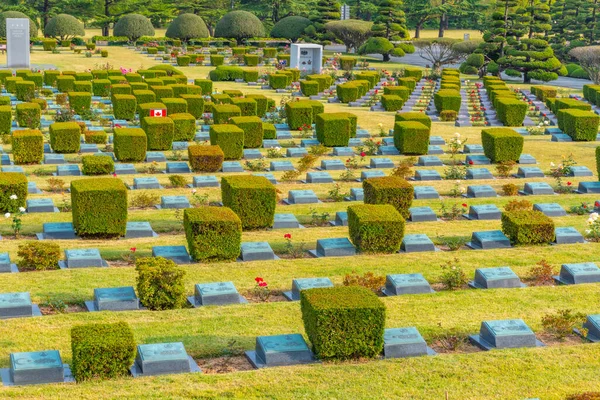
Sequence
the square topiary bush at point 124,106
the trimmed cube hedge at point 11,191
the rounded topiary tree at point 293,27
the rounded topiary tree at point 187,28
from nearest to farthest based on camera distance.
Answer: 1. the trimmed cube hedge at point 11,191
2. the square topiary bush at point 124,106
3. the rounded topiary tree at point 187,28
4. the rounded topiary tree at point 293,27

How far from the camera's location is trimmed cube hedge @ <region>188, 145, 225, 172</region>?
86.2 ft

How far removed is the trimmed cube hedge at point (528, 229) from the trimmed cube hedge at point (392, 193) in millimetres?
2366

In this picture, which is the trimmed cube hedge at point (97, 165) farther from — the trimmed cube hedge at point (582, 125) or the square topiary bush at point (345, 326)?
the trimmed cube hedge at point (582, 125)

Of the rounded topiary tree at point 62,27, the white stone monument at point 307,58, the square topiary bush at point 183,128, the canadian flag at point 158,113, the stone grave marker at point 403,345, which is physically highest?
the rounded topiary tree at point 62,27

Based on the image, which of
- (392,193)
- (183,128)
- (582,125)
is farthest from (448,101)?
(392,193)

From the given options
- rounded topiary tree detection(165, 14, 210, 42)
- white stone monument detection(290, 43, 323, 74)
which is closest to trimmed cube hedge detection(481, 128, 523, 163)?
white stone monument detection(290, 43, 323, 74)

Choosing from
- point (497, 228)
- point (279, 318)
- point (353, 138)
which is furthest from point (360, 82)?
point (279, 318)

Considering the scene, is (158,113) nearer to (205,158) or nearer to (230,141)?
(230,141)

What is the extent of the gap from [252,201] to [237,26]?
55.7 m

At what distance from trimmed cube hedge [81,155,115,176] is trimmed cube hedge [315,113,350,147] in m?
8.17

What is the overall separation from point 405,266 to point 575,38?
186ft

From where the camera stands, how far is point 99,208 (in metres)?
19.1

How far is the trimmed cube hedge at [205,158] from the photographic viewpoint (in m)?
26.3

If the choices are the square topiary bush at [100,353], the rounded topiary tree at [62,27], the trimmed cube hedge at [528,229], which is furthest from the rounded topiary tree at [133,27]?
the square topiary bush at [100,353]
